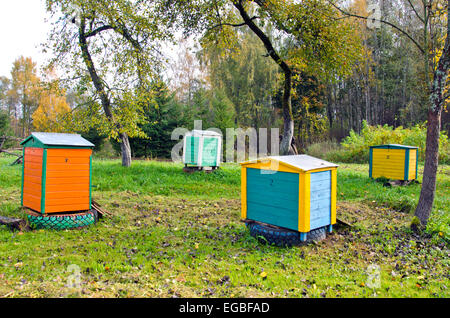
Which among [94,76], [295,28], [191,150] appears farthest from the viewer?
[191,150]

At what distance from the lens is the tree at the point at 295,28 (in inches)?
317

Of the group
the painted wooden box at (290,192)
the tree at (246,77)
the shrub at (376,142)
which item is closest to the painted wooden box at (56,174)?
the painted wooden box at (290,192)

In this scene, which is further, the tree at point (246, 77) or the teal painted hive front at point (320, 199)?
the tree at point (246, 77)

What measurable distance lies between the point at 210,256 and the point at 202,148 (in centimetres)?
729

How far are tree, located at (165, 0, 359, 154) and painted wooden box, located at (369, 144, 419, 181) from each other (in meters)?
3.94

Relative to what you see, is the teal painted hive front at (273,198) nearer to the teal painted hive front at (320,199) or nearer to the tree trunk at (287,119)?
the teal painted hive front at (320,199)

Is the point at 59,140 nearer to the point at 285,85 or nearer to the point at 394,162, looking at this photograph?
the point at 285,85

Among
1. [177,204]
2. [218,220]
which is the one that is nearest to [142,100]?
[177,204]

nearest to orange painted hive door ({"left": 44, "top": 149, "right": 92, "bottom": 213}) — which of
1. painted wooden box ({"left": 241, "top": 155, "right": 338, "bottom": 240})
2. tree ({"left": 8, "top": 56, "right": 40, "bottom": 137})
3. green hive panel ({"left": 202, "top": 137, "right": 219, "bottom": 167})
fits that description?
painted wooden box ({"left": 241, "top": 155, "right": 338, "bottom": 240})

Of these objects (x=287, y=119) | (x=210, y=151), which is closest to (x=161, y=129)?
(x=210, y=151)

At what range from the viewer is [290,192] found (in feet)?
16.8

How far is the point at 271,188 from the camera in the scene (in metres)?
5.39
